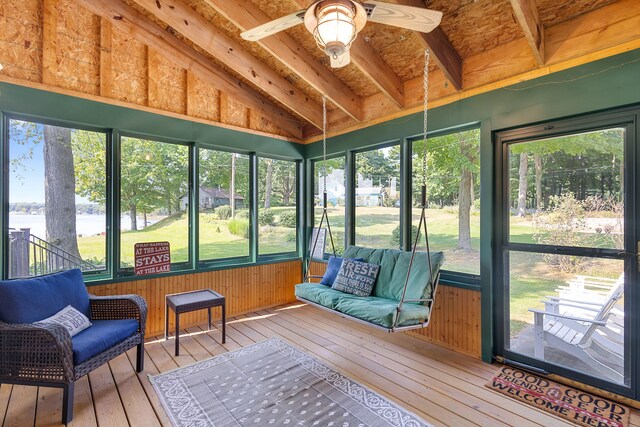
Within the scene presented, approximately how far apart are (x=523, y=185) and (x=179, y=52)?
415cm

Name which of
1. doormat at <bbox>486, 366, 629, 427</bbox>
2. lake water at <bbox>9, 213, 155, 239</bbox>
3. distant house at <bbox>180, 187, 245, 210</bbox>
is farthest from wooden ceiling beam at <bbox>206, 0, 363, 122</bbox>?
doormat at <bbox>486, 366, 629, 427</bbox>

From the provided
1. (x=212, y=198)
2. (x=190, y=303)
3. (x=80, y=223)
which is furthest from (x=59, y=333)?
(x=212, y=198)

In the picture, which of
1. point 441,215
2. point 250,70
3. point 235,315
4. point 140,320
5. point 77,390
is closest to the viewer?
point 77,390

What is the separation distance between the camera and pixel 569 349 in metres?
2.65

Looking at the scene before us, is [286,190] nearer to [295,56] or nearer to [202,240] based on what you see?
[202,240]

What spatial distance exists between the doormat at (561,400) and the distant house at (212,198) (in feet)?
12.2

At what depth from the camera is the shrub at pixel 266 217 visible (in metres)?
4.82

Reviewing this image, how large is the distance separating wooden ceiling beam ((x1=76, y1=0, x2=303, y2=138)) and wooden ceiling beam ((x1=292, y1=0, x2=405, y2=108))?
6.12ft

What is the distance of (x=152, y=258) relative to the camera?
369 centimetres

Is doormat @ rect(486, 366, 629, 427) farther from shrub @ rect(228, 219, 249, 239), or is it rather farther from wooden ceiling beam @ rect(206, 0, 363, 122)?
shrub @ rect(228, 219, 249, 239)

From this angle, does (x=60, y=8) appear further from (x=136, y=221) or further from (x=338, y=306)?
(x=338, y=306)

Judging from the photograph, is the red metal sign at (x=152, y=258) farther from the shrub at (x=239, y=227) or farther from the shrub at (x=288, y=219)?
the shrub at (x=288, y=219)

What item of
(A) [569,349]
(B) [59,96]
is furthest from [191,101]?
(A) [569,349]

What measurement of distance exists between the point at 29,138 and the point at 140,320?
220 centimetres
